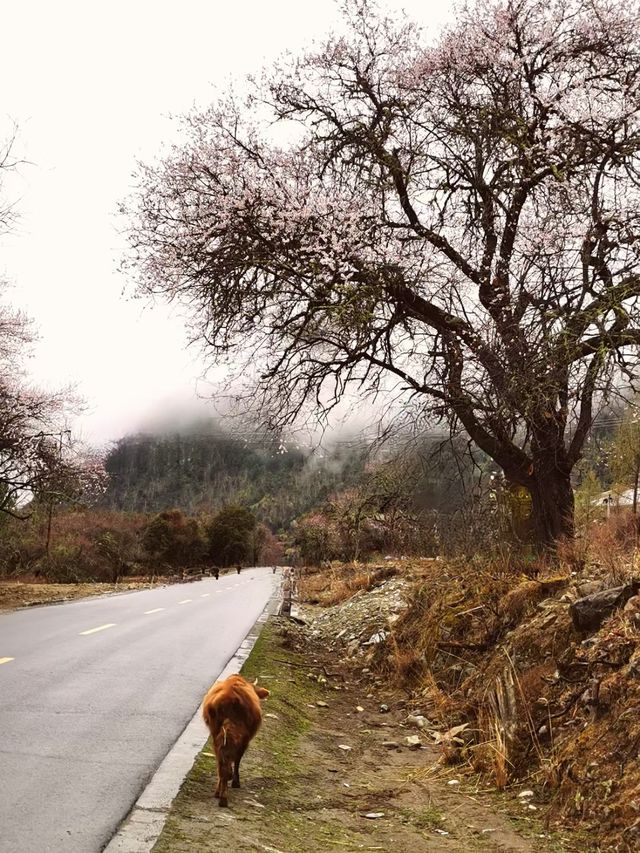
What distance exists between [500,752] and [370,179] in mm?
8942

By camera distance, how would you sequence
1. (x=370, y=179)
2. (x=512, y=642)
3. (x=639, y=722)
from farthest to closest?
(x=370, y=179), (x=512, y=642), (x=639, y=722)

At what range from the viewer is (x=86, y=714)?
692 centimetres

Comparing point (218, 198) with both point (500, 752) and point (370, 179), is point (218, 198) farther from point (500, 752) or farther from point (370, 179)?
point (500, 752)

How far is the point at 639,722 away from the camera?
4734 mm

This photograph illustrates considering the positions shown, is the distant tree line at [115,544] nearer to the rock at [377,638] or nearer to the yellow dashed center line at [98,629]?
the yellow dashed center line at [98,629]

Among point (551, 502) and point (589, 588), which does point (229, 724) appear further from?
point (551, 502)

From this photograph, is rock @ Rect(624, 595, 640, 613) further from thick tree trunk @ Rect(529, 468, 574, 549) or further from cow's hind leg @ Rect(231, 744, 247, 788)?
thick tree trunk @ Rect(529, 468, 574, 549)

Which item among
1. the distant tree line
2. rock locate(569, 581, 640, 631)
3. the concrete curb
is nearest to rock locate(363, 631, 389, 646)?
the concrete curb

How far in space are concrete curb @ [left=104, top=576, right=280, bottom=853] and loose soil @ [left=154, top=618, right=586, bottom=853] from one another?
7 centimetres

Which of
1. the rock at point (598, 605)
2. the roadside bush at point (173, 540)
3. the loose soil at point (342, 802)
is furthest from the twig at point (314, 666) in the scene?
the roadside bush at point (173, 540)

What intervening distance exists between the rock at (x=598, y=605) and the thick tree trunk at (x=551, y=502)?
418 cm

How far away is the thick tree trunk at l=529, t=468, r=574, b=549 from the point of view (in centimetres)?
1063

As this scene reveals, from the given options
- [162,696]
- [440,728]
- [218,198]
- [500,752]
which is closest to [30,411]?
[218,198]

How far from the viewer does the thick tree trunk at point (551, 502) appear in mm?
10633
